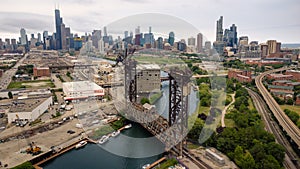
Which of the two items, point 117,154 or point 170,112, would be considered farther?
point 117,154

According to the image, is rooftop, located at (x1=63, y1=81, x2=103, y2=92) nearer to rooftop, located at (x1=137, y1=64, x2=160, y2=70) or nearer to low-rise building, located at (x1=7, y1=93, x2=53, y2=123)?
low-rise building, located at (x1=7, y1=93, x2=53, y2=123)

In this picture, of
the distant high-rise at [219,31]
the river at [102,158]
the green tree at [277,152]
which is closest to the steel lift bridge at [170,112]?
the river at [102,158]

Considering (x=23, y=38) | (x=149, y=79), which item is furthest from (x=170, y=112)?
(x=23, y=38)

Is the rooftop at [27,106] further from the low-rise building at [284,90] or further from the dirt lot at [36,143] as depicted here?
the low-rise building at [284,90]

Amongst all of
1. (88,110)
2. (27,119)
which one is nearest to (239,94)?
(88,110)

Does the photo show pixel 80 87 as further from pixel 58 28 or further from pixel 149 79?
pixel 58 28
